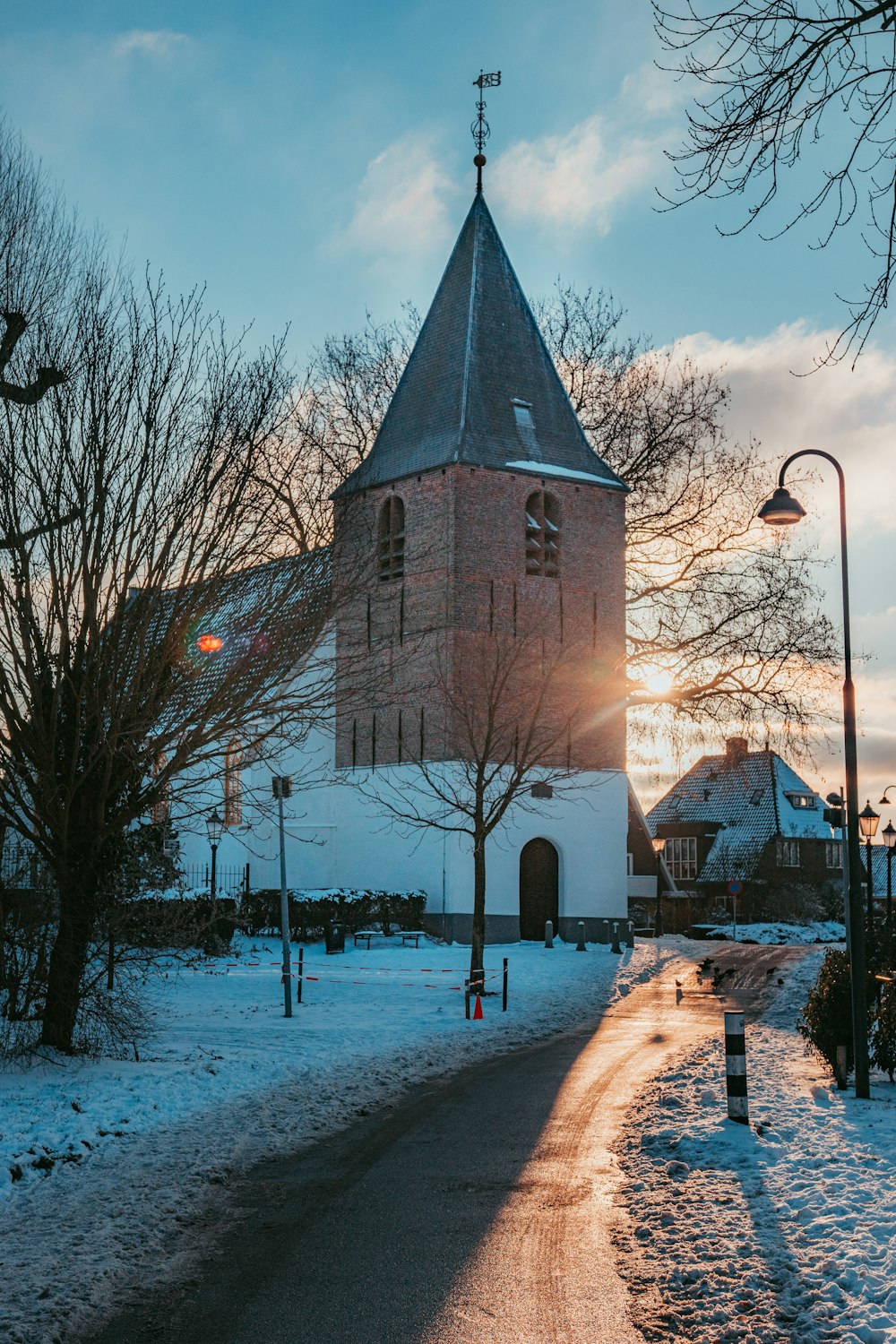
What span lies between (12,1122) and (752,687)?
28186 mm

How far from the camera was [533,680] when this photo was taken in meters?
36.2

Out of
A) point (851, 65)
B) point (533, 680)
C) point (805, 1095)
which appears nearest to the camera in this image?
point (851, 65)

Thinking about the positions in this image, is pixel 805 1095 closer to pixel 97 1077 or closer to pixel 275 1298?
pixel 97 1077

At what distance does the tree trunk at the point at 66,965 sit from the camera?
1319 centimetres

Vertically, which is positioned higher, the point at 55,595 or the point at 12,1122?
the point at 55,595

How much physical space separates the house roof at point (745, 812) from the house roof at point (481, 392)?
1009 inches

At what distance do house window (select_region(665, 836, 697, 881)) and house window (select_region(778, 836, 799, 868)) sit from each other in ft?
15.1

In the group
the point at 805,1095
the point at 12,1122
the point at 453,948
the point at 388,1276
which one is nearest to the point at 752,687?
the point at 453,948

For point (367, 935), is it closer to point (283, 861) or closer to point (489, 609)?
point (489, 609)

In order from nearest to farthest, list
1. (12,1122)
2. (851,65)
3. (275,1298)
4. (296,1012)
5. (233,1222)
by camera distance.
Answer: (275,1298) < (851,65) < (233,1222) < (12,1122) < (296,1012)

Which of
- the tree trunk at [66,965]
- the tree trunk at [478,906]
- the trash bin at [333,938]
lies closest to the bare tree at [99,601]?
the tree trunk at [66,965]

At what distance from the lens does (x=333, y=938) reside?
106 feet

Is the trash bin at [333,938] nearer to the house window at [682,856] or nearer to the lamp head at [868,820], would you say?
the lamp head at [868,820]

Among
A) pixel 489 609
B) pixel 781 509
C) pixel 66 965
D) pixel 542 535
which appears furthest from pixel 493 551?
pixel 66 965
